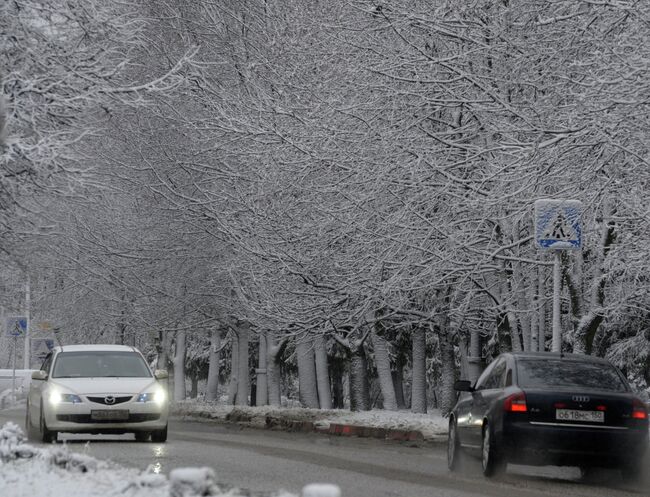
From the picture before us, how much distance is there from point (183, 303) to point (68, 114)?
2084 cm

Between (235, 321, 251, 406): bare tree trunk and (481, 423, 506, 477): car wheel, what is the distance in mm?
23558

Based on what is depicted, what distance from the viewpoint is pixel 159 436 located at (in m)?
19.6

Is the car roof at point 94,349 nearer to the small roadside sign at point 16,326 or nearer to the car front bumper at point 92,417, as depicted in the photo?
the car front bumper at point 92,417

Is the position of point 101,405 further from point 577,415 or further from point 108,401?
point 577,415

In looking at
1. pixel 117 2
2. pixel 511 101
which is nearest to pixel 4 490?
pixel 117 2

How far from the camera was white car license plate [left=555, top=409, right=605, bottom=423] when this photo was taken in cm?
1375

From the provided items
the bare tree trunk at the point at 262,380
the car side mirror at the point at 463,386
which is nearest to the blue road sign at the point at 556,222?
the car side mirror at the point at 463,386

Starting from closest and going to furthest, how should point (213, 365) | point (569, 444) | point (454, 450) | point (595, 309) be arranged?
point (569, 444), point (454, 450), point (595, 309), point (213, 365)

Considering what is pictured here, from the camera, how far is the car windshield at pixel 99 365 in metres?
20.6

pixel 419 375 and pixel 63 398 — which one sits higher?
pixel 419 375

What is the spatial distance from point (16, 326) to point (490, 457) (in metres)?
27.9

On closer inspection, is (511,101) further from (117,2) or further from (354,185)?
(117,2)

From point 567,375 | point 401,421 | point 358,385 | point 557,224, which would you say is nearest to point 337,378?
point 358,385

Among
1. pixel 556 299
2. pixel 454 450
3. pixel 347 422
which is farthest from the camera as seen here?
pixel 347 422
